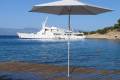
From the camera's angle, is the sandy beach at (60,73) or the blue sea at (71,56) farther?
the blue sea at (71,56)

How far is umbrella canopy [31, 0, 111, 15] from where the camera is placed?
10.8 meters

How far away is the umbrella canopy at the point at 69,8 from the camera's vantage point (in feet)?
35.5

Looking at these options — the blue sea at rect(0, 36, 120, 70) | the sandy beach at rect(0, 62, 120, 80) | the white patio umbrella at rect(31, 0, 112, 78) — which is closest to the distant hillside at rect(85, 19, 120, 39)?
the blue sea at rect(0, 36, 120, 70)

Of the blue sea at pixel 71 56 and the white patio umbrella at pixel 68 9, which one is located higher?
the white patio umbrella at pixel 68 9

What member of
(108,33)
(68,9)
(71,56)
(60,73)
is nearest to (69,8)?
(68,9)

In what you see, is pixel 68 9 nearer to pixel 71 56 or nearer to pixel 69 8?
pixel 69 8

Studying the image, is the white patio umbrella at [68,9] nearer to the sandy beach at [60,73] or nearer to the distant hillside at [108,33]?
the sandy beach at [60,73]

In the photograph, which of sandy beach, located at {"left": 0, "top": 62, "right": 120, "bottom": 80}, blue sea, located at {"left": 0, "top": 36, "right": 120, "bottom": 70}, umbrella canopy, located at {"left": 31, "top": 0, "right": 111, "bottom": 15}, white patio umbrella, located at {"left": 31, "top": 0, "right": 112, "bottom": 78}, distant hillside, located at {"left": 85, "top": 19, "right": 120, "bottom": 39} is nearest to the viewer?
umbrella canopy, located at {"left": 31, "top": 0, "right": 111, "bottom": 15}

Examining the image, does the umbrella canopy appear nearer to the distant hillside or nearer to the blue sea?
the blue sea

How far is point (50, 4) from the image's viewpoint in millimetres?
10992

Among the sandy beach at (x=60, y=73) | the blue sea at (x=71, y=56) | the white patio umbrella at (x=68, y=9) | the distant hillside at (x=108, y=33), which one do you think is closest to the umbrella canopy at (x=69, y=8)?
the white patio umbrella at (x=68, y=9)

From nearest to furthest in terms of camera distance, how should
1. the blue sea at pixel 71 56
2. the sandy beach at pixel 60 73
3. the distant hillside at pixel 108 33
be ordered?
the sandy beach at pixel 60 73, the blue sea at pixel 71 56, the distant hillside at pixel 108 33

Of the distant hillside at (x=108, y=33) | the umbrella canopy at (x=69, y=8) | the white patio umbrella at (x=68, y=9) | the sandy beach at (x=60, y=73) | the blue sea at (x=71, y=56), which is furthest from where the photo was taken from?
the distant hillside at (x=108, y=33)

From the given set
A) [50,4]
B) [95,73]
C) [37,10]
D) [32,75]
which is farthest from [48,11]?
[95,73]
